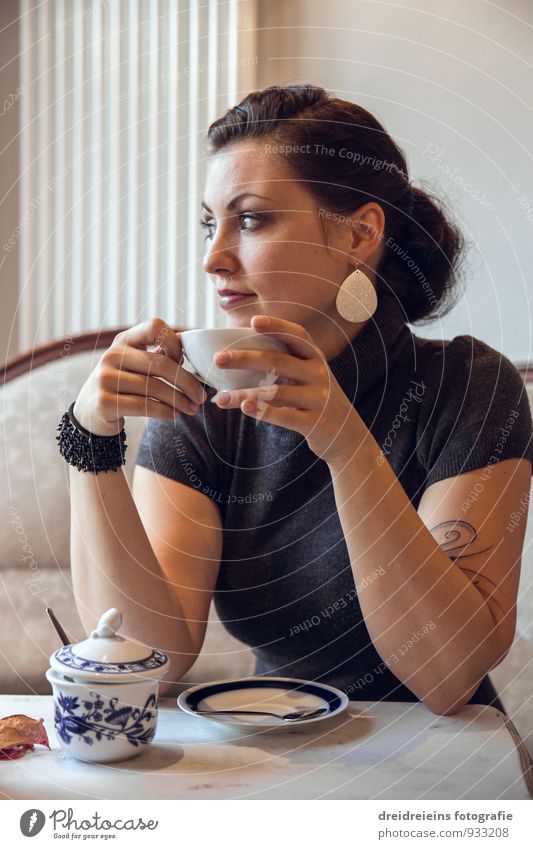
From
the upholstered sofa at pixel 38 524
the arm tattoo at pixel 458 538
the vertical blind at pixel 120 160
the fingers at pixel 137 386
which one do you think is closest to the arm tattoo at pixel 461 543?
the arm tattoo at pixel 458 538

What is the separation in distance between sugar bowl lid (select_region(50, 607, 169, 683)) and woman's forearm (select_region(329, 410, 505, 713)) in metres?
0.16

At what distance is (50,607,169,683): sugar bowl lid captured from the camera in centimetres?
44

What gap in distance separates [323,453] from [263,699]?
161mm

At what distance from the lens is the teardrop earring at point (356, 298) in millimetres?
732

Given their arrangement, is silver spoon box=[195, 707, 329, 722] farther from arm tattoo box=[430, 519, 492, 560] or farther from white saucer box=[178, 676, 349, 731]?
arm tattoo box=[430, 519, 492, 560]

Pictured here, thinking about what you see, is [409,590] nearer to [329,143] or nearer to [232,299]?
[232,299]

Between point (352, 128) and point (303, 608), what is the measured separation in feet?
1.29

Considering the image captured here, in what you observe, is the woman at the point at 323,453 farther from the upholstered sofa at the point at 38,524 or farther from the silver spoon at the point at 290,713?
the upholstered sofa at the point at 38,524

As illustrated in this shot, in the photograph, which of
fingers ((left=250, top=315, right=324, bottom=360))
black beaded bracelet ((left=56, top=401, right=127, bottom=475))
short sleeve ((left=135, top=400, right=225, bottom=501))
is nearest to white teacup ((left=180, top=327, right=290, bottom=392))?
fingers ((left=250, top=315, right=324, bottom=360))

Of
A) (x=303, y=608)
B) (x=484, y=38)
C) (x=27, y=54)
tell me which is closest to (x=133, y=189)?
(x=27, y=54)

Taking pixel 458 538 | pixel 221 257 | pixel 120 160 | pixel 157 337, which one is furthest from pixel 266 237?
pixel 120 160

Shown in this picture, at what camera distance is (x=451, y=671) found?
0.57 metres

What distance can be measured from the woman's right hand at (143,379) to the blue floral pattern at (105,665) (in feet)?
0.56
